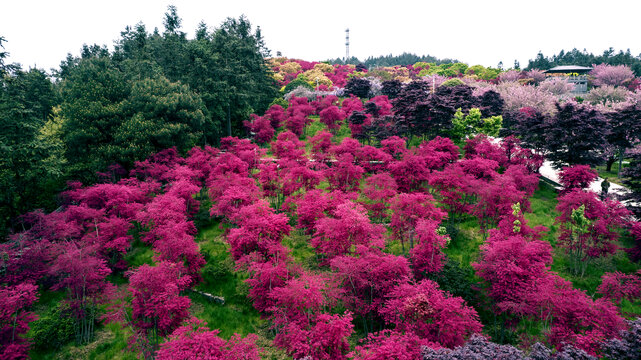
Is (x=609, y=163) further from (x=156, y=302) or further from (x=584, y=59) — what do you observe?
(x=584, y=59)

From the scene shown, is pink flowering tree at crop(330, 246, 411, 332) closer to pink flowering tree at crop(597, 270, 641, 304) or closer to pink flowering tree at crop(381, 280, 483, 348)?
pink flowering tree at crop(381, 280, 483, 348)

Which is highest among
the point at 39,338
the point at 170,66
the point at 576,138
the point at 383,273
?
the point at 170,66

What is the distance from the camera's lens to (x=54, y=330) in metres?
12.3

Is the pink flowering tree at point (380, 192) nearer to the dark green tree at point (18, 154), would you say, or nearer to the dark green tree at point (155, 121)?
the dark green tree at point (155, 121)

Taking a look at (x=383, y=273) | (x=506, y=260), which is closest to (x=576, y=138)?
(x=506, y=260)

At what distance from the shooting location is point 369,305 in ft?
37.1

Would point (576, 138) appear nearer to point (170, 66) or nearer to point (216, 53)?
point (216, 53)

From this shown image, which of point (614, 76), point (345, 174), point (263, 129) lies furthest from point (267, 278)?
point (614, 76)

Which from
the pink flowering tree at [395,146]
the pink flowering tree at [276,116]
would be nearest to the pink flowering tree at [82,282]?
the pink flowering tree at [395,146]

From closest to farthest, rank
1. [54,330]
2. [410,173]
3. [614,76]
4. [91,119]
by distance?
[54,330], [410,173], [91,119], [614,76]

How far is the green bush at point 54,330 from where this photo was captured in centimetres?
1215

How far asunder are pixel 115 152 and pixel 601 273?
33222mm

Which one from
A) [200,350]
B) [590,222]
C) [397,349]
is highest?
[590,222]

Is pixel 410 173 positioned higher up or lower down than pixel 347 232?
higher up
